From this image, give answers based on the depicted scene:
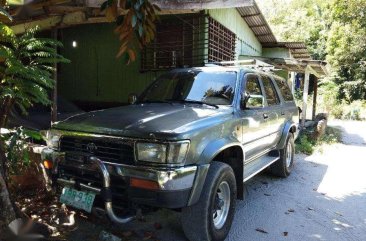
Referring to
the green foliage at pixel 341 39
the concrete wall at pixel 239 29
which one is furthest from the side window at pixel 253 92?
the green foliage at pixel 341 39

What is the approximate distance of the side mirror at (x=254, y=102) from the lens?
458 cm

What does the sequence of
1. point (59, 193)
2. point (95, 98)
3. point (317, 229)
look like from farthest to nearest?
point (95, 98) < point (317, 229) < point (59, 193)

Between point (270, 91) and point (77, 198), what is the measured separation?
3841mm

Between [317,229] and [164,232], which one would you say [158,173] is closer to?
[164,232]

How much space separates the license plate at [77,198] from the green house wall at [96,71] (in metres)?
6.13

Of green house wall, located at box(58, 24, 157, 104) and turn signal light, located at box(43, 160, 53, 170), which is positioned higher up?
green house wall, located at box(58, 24, 157, 104)

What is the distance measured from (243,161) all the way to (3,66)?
10.5 ft

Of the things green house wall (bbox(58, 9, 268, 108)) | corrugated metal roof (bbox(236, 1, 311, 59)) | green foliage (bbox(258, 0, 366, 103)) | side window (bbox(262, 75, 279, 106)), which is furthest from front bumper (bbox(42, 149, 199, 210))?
green foliage (bbox(258, 0, 366, 103))

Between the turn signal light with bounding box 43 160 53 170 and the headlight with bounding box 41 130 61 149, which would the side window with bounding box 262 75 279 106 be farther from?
the turn signal light with bounding box 43 160 53 170

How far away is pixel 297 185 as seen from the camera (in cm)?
639

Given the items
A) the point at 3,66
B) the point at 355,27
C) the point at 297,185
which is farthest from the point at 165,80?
the point at 355,27

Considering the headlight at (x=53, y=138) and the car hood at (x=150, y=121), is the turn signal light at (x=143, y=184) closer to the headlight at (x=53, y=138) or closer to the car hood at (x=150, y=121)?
the car hood at (x=150, y=121)

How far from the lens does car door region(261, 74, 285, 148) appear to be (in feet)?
18.2

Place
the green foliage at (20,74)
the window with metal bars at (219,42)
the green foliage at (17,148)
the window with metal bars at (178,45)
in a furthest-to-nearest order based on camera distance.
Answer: the window with metal bars at (219,42) < the window with metal bars at (178,45) < the green foliage at (17,148) < the green foliage at (20,74)
